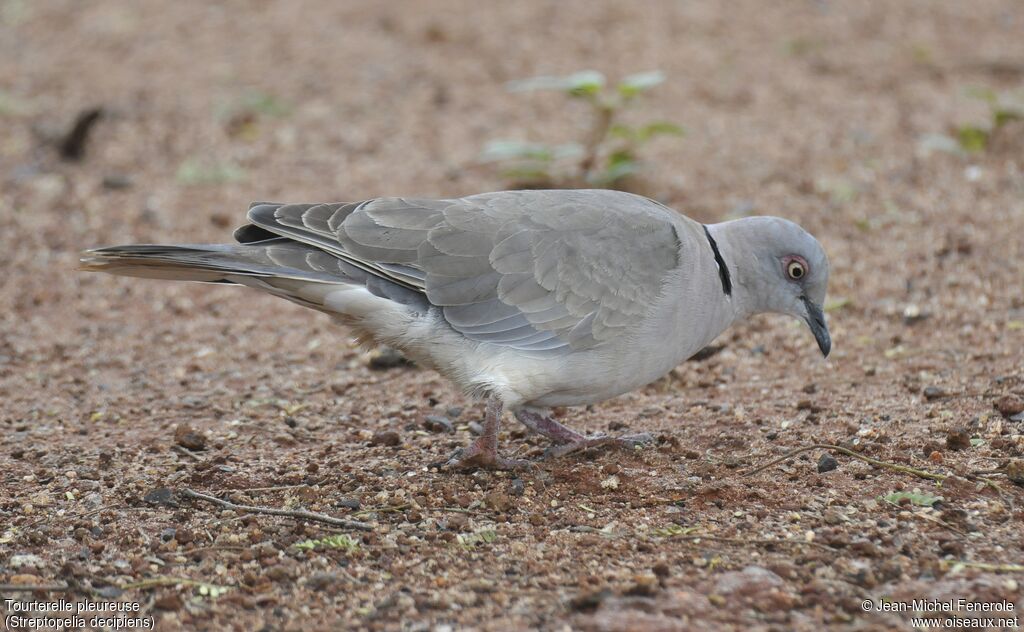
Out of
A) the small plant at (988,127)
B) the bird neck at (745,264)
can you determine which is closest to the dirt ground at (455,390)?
the small plant at (988,127)

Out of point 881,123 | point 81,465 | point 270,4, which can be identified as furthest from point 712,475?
point 270,4

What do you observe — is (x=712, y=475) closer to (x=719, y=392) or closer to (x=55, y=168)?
(x=719, y=392)

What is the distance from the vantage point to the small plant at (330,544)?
12.8 feet

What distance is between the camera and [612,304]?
459cm

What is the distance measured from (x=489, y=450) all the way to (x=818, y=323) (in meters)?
1.64

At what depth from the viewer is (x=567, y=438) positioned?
4.85 m

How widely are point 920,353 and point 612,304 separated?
1931 millimetres

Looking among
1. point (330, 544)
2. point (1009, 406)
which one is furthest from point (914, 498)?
point (330, 544)

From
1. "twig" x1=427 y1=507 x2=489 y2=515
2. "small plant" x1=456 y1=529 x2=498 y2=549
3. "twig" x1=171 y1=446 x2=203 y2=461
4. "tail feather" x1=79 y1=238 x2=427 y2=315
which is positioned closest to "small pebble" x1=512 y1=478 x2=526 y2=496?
"twig" x1=427 y1=507 x2=489 y2=515

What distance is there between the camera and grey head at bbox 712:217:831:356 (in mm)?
4973

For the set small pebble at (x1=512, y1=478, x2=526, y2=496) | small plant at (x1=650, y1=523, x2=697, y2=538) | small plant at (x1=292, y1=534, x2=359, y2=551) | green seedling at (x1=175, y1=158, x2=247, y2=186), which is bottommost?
green seedling at (x1=175, y1=158, x2=247, y2=186)

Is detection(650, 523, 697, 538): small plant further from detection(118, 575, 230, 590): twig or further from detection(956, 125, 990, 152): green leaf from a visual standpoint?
detection(956, 125, 990, 152): green leaf

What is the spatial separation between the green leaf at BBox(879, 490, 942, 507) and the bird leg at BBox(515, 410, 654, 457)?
3.58 ft

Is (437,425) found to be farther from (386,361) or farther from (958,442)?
(958,442)
